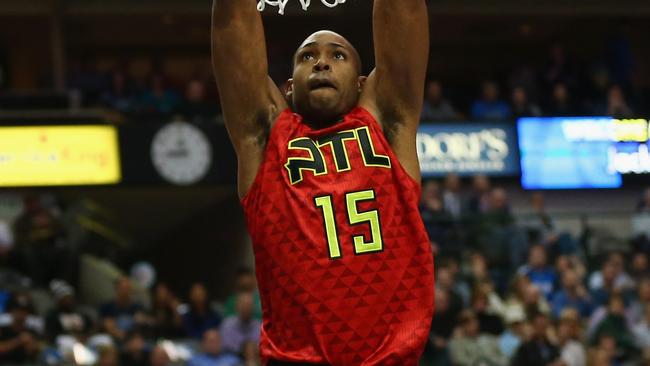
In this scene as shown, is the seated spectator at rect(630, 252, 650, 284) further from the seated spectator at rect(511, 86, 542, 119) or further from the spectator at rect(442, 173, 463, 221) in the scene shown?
the seated spectator at rect(511, 86, 542, 119)

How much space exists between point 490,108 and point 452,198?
4.01 m

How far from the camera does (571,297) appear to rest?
1402 centimetres

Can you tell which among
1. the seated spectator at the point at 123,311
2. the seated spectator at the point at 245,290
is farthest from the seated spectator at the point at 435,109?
the seated spectator at the point at 123,311

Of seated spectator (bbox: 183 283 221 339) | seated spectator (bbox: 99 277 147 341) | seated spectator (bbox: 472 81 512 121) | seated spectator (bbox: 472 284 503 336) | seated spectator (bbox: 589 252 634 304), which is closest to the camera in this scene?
seated spectator (bbox: 99 277 147 341)

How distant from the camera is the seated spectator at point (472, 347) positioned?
12180 mm

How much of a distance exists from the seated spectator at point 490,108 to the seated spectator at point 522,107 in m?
0.10

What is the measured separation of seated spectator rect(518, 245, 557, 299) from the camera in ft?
46.6

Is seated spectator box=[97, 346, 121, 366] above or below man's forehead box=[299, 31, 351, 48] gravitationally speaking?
below

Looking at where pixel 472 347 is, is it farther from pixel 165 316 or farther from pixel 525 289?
pixel 165 316

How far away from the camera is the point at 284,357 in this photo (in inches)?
177

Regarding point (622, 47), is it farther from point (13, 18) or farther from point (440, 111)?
point (13, 18)

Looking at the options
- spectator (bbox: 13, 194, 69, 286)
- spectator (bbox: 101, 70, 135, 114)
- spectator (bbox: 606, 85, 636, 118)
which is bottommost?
spectator (bbox: 13, 194, 69, 286)

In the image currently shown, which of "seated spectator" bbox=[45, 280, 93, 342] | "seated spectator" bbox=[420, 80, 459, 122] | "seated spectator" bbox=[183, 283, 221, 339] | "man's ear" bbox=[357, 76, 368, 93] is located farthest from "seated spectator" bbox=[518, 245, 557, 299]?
"man's ear" bbox=[357, 76, 368, 93]

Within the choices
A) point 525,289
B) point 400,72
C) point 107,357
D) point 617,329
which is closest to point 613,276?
point 617,329
